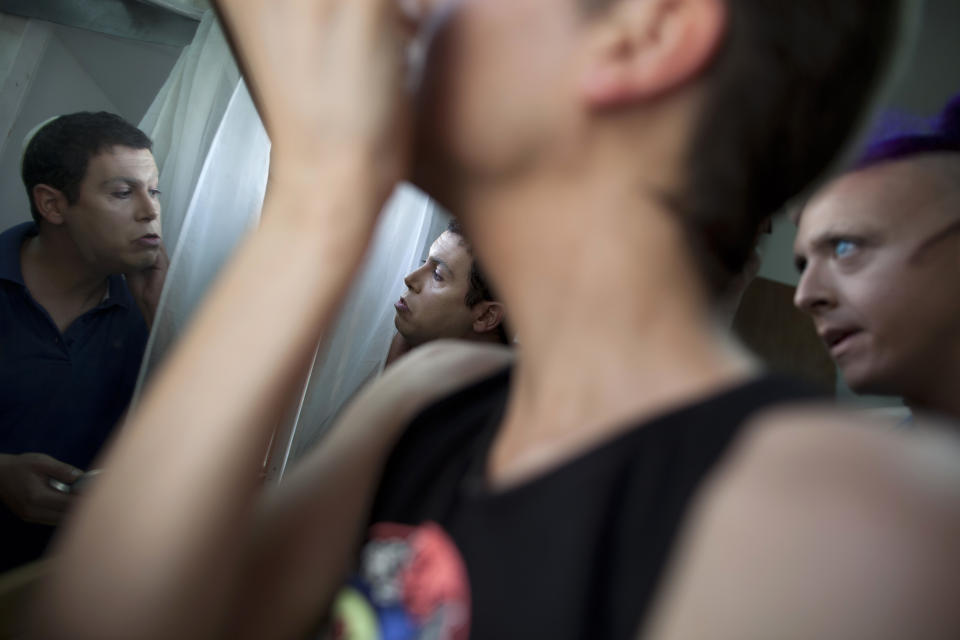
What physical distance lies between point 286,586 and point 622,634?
25 cm

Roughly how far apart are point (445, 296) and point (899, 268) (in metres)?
1.51

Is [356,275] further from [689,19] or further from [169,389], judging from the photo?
[689,19]

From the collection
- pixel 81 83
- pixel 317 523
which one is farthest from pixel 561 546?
pixel 81 83

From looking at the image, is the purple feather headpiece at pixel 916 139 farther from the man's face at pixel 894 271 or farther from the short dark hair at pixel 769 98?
the short dark hair at pixel 769 98

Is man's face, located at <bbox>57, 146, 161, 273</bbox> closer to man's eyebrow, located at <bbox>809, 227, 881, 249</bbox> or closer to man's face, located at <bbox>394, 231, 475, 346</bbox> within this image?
man's face, located at <bbox>394, 231, 475, 346</bbox>

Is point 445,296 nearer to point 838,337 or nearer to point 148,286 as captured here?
point 148,286

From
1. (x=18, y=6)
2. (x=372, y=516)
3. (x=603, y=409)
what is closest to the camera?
(x=603, y=409)

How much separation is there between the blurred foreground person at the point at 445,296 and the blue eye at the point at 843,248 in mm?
1301

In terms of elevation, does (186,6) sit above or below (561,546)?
above

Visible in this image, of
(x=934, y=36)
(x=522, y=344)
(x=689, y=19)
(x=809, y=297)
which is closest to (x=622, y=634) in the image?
(x=522, y=344)

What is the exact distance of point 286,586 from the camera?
48 centimetres

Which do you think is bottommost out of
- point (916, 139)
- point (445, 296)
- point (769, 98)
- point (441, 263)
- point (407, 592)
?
point (407, 592)

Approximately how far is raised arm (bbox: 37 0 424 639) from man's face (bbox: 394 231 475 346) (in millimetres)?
1959

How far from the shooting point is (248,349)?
1.27ft
